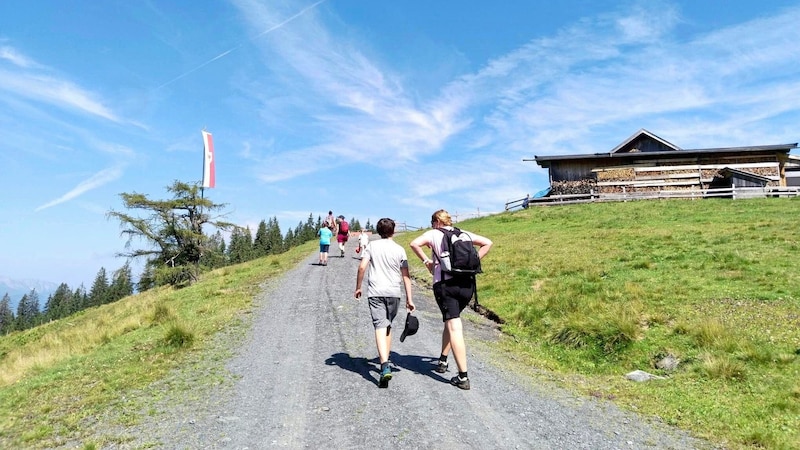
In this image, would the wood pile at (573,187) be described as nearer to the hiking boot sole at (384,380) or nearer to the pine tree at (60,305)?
the hiking boot sole at (384,380)

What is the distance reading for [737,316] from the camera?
839cm

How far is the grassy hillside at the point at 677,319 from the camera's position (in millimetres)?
5871

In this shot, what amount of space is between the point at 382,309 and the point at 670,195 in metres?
36.4

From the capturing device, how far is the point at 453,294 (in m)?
6.33

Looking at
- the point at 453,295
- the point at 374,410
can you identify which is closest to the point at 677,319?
the point at 453,295

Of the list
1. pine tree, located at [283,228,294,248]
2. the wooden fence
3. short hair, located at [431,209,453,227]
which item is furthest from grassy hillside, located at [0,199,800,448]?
pine tree, located at [283,228,294,248]

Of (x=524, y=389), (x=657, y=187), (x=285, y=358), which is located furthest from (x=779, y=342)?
(x=657, y=187)

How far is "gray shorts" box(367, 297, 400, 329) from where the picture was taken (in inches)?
256

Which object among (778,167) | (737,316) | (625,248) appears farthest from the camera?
(778,167)

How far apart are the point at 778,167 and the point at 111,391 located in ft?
151

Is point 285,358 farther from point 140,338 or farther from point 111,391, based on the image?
point 140,338

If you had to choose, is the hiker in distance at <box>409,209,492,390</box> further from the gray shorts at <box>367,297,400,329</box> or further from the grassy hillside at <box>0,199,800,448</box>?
the grassy hillside at <box>0,199,800,448</box>

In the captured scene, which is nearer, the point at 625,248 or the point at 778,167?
the point at 625,248

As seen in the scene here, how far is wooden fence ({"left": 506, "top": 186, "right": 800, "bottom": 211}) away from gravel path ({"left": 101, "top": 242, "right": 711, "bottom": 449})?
31706 mm
